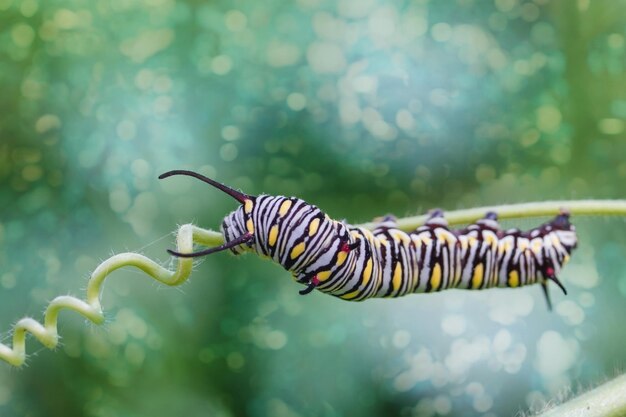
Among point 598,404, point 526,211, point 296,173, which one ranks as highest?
point 296,173

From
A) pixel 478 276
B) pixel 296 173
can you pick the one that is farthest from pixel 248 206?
pixel 296 173

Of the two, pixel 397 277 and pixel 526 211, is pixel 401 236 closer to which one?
pixel 397 277

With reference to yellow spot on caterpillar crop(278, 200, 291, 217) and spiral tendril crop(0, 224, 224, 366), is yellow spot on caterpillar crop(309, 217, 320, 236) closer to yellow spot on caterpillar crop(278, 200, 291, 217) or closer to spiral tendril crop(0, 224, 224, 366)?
yellow spot on caterpillar crop(278, 200, 291, 217)

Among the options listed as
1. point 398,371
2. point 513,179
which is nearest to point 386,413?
point 398,371

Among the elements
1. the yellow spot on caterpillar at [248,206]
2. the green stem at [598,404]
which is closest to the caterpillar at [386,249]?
the yellow spot on caterpillar at [248,206]

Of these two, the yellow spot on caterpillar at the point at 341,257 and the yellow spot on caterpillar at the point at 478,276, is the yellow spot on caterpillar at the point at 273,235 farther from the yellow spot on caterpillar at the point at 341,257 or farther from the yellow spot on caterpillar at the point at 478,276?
the yellow spot on caterpillar at the point at 478,276

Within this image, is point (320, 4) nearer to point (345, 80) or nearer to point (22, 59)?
point (345, 80)

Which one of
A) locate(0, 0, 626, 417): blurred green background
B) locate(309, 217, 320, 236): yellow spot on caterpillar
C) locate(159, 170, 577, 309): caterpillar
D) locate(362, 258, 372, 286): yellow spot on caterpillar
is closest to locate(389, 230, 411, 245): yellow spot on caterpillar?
locate(159, 170, 577, 309): caterpillar
